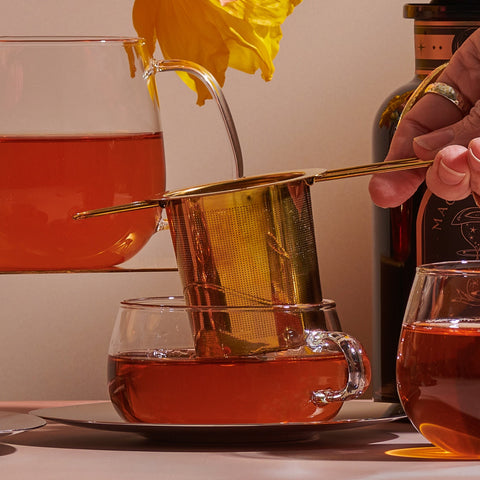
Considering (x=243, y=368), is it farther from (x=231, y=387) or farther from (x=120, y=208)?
(x=120, y=208)

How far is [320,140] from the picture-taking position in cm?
108

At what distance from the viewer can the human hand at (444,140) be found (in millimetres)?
639

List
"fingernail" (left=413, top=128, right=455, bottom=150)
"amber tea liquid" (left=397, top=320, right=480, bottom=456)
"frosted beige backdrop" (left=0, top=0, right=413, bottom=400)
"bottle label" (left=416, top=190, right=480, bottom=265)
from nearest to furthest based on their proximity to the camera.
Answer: "amber tea liquid" (left=397, top=320, right=480, bottom=456) < "fingernail" (left=413, top=128, right=455, bottom=150) < "bottle label" (left=416, top=190, right=480, bottom=265) < "frosted beige backdrop" (left=0, top=0, right=413, bottom=400)

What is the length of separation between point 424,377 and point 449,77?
256 millimetres

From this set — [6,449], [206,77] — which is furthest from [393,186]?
[6,449]

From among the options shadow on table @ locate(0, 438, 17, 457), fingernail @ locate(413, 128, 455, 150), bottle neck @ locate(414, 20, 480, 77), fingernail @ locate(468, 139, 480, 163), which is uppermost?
bottle neck @ locate(414, 20, 480, 77)

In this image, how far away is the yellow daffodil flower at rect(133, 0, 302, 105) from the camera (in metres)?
0.74

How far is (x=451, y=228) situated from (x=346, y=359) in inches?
8.9

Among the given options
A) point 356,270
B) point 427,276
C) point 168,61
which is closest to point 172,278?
point 356,270

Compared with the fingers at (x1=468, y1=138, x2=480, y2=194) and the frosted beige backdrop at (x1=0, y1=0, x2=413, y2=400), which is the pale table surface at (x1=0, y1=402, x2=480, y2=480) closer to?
the fingers at (x1=468, y1=138, x2=480, y2=194)

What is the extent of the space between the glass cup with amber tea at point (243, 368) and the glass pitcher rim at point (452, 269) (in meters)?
0.07

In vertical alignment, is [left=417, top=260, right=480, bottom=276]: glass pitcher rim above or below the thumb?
below

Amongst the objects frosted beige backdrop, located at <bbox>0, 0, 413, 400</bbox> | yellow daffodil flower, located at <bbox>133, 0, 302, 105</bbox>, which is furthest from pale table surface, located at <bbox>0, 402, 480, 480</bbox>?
frosted beige backdrop, located at <bbox>0, 0, 413, 400</bbox>

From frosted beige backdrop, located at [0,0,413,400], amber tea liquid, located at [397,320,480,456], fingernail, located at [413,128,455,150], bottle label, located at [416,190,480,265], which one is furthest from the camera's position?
frosted beige backdrop, located at [0,0,413,400]
